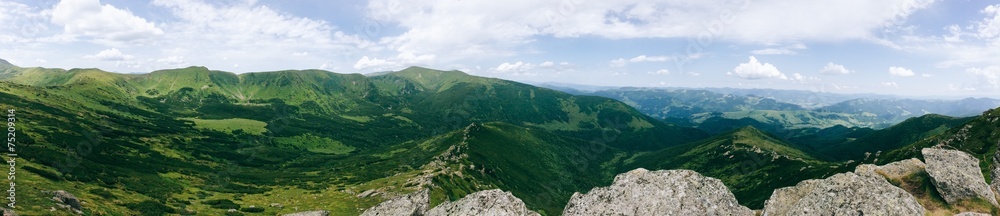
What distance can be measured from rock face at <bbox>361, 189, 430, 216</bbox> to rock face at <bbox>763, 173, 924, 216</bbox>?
31.5 m

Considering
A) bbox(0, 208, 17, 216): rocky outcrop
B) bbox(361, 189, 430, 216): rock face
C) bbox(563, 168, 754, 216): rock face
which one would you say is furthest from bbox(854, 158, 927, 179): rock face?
bbox(0, 208, 17, 216): rocky outcrop

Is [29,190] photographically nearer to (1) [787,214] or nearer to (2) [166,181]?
(2) [166,181]

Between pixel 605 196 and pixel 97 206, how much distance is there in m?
101

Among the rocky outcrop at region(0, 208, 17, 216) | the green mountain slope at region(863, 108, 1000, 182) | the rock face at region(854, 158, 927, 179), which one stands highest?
the rock face at region(854, 158, 927, 179)

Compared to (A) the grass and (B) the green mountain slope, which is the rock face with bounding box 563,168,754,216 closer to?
(A) the grass

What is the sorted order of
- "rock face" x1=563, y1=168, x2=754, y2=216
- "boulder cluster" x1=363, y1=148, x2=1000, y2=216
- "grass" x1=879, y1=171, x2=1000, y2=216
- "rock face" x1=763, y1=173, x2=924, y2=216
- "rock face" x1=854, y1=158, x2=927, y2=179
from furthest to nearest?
"rock face" x1=854, y1=158, x2=927, y2=179 < "grass" x1=879, y1=171, x2=1000, y2=216 < "rock face" x1=563, y1=168, x2=754, y2=216 < "boulder cluster" x1=363, y1=148, x2=1000, y2=216 < "rock face" x1=763, y1=173, x2=924, y2=216

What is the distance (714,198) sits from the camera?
34.3m

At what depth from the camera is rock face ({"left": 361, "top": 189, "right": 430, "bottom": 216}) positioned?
38.5m

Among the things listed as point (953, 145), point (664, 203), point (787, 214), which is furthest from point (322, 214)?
point (953, 145)

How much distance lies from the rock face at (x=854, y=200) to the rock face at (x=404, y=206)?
3149cm

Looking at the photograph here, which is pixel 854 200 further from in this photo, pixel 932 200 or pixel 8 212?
pixel 8 212

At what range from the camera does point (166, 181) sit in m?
147

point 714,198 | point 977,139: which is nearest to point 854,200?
point 714,198

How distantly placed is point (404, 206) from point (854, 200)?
Answer: 36231 mm
